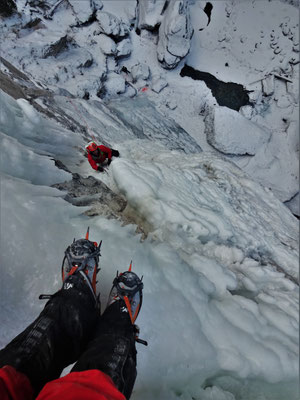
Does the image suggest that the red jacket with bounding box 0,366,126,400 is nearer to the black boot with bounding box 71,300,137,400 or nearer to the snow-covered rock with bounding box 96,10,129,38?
the black boot with bounding box 71,300,137,400

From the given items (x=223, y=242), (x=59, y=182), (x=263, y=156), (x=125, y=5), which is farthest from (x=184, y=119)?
(x=59, y=182)

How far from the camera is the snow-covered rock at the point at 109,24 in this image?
634 centimetres

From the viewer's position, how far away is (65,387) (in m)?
0.76

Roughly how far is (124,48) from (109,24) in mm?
657

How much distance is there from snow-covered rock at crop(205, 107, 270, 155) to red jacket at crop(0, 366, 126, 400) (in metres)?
6.79

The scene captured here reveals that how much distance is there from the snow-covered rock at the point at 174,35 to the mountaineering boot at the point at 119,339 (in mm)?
7222

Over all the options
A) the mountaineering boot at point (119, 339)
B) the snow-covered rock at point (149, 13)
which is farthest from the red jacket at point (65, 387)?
the snow-covered rock at point (149, 13)

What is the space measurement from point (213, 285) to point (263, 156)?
6.45 metres

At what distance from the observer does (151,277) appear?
1650mm

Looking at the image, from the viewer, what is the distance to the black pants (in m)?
0.97

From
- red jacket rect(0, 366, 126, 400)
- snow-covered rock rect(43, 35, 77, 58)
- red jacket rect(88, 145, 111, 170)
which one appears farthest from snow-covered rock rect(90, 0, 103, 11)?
red jacket rect(0, 366, 126, 400)

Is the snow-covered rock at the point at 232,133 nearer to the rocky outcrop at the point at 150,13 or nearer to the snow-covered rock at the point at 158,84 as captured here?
the snow-covered rock at the point at 158,84

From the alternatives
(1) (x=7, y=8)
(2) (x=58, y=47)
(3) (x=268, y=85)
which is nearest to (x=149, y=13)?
(2) (x=58, y=47)

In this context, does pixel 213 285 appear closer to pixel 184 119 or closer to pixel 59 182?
pixel 59 182
